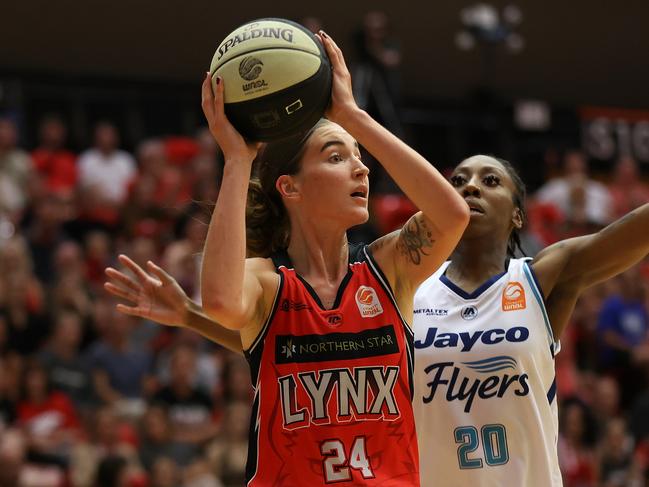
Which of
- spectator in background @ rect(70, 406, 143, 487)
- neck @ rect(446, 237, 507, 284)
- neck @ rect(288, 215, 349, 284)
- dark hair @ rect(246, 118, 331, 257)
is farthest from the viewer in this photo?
spectator in background @ rect(70, 406, 143, 487)

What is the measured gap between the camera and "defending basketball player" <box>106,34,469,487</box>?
360 centimetres

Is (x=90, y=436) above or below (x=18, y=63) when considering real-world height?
below

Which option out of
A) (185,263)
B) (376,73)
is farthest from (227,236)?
(376,73)

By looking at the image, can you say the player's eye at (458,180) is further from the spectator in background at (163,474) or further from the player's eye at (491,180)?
the spectator in background at (163,474)

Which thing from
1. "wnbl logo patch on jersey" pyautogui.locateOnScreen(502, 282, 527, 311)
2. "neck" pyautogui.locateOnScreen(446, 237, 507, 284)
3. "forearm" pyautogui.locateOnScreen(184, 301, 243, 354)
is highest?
"neck" pyautogui.locateOnScreen(446, 237, 507, 284)

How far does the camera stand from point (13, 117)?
499 inches

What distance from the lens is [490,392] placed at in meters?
4.43

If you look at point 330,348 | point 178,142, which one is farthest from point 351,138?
point 178,142

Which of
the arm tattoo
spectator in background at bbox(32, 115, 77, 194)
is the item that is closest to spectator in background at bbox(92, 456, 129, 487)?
spectator in background at bbox(32, 115, 77, 194)

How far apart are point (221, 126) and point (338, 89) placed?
1.31 ft

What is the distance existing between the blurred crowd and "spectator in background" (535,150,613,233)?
0.03 meters

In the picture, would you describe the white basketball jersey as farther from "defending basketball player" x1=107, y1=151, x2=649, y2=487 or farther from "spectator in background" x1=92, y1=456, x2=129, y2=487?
"spectator in background" x1=92, y1=456, x2=129, y2=487

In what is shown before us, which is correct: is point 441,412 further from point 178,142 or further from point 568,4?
point 568,4

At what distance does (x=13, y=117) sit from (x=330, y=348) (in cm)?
979
